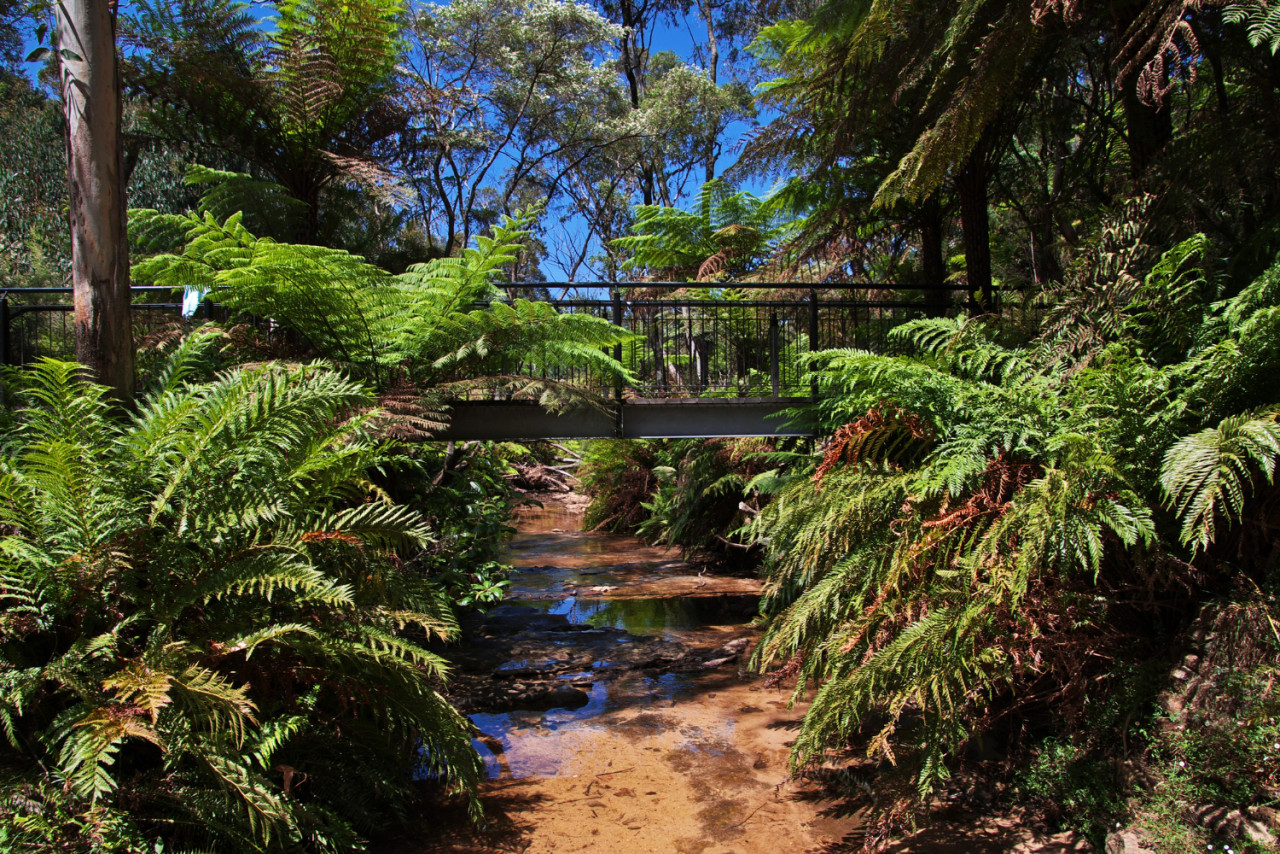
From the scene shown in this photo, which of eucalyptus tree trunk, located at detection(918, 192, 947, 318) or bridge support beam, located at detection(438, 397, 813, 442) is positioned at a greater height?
eucalyptus tree trunk, located at detection(918, 192, 947, 318)

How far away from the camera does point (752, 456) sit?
8.04 m

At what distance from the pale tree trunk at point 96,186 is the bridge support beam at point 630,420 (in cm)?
232

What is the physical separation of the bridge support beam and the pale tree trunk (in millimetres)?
2315

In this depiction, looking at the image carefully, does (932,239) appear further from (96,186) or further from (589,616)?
(96,186)

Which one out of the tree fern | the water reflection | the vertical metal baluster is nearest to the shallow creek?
the water reflection

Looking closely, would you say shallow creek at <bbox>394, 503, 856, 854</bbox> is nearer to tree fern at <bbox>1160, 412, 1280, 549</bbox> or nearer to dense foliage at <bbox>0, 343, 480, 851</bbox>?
dense foliage at <bbox>0, 343, 480, 851</bbox>

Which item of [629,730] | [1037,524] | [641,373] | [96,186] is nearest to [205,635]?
[96,186]

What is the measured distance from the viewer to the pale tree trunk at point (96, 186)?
3.35 meters

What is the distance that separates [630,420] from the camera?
6207mm

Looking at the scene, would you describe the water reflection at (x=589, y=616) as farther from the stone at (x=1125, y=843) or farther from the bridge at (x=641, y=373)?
the stone at (x=1125, y=843)

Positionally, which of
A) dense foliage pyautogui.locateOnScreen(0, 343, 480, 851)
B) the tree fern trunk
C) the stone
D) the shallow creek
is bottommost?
the shallow creek

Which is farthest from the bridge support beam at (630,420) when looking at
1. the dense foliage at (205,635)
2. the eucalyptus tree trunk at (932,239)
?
the dense foliage at (205,635)

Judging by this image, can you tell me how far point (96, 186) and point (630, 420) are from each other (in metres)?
3.69

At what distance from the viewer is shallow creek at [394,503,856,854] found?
11.3 ft
